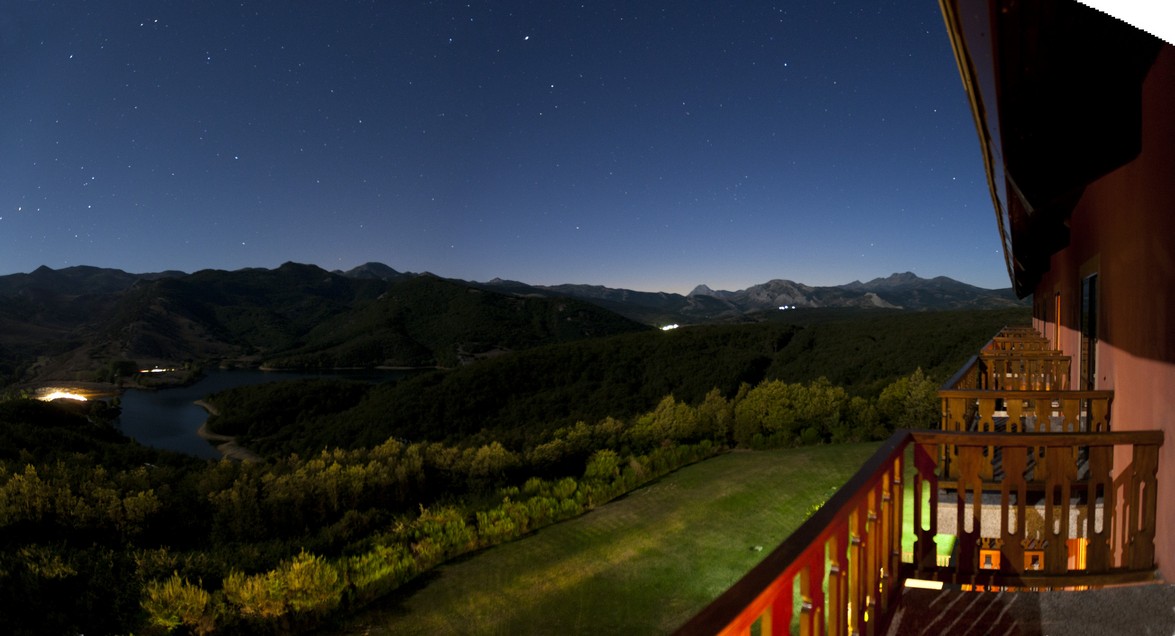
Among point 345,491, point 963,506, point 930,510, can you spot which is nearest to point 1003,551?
point 963,506

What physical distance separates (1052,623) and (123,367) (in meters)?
106

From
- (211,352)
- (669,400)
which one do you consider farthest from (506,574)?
(211,352)

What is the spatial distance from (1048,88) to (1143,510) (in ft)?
6.84

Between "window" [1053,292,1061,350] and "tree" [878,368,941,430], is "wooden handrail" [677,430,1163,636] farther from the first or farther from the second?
"tree" [878,368,941,430]

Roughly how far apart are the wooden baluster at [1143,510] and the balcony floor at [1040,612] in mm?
133

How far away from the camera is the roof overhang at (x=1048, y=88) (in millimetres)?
1700

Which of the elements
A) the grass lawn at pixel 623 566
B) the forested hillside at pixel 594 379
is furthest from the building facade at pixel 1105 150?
the forested hillside at pixel 594 379

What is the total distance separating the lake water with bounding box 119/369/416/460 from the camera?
55.8 meters

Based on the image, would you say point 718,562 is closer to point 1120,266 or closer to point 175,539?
point 1120,266

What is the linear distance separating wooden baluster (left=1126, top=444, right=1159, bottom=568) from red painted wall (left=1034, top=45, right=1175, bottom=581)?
0.04m

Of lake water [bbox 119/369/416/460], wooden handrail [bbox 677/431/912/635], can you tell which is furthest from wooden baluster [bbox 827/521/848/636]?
lake water [bbox 119/369/416/460]

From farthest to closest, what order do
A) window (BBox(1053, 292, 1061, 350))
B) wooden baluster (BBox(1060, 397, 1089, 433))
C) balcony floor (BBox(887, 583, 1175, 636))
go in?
window (BBox(1053, 292, 1061, 350)), wooden baluster (BBox(1060, 397, 1089, 433)), balcony floor (BBox(887, 583, 1175, 636))

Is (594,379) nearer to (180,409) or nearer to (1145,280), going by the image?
(1145,280)

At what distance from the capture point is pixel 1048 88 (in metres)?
2.44
